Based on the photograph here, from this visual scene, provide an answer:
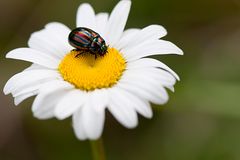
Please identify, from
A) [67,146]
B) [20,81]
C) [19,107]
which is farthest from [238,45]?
[20,81]

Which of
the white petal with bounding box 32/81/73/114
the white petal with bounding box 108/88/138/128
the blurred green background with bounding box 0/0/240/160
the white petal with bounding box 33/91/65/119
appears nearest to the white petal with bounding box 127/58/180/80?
the white petal with bounding box 108/88/138/128

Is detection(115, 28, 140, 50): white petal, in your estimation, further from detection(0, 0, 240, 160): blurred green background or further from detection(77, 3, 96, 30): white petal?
detection(0, 0, 240, 160): blurred green background

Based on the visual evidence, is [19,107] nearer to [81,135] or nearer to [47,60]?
[47,60]

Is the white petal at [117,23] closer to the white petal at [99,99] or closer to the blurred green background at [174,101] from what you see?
the white petal at [99,99]

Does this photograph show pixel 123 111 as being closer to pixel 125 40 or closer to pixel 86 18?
pixel 125 40

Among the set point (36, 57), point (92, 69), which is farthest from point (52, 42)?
point (92, 69)

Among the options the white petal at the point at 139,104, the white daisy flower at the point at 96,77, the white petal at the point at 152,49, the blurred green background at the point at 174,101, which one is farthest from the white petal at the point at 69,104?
the blurred green background at the point at 174,101
